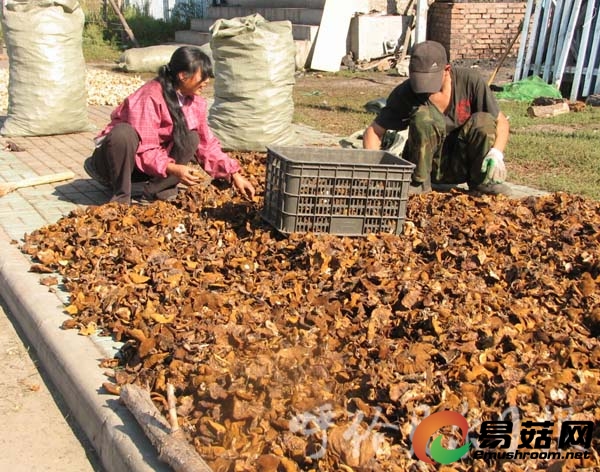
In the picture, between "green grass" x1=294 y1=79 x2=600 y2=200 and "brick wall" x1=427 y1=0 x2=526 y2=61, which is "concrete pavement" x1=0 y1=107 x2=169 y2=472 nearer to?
"green grass" x1=294 y1=79 x2=600 y2=200

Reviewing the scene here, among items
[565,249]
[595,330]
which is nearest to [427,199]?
[565,249]

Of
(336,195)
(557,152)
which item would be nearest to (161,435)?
(336,195)

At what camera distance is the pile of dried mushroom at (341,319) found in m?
2.81

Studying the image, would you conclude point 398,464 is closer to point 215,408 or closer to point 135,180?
point 215,408

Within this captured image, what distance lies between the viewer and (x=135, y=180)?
579cm

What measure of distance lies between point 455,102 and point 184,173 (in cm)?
203

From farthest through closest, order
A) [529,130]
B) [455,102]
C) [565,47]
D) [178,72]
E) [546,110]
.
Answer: [565,47] < [546,110] < [529,130] < [455,102] < [178,72]

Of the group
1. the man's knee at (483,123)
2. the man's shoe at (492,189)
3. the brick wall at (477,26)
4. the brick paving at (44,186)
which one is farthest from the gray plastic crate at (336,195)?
the brick wall at (477,26)

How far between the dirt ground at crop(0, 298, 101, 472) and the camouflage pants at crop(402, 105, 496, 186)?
2.96m

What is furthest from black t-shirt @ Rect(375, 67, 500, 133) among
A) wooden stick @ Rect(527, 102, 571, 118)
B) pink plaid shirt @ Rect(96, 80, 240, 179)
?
wooden stick @ Rect(527, 102, 571, 118)

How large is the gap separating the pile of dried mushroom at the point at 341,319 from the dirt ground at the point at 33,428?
0.31 meters

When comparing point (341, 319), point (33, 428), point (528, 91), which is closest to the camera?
point (33, 428)

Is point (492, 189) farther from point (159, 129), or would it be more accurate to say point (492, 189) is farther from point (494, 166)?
point (159, 129)

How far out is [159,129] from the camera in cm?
546
